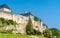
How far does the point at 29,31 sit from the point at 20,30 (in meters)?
2.16

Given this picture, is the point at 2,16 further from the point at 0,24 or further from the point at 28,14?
the point at 28,14

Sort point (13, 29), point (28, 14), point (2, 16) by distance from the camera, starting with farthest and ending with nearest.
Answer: point (28, 14)
point (2, 16)
point (13, 29)

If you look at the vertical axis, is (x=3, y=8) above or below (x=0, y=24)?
above

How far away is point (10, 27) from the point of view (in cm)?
5000

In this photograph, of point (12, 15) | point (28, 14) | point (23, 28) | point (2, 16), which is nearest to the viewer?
point (23, 28)

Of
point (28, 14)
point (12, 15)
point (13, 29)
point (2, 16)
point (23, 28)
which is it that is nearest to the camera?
point (13, 29)

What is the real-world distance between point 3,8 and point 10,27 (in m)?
25.2

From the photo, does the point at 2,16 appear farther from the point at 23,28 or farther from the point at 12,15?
the point at 23,28

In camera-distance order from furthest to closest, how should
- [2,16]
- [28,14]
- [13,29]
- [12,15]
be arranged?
[28,14], [12,15], [2,16], [13,29]

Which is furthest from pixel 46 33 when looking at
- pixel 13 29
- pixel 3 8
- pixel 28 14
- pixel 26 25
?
pixel 3 8

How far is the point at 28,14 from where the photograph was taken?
7338 centimetres

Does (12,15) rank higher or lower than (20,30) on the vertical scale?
higher

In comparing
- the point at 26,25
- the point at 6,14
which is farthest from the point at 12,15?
the point at 26,25

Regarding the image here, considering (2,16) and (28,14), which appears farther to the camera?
(28,14)
